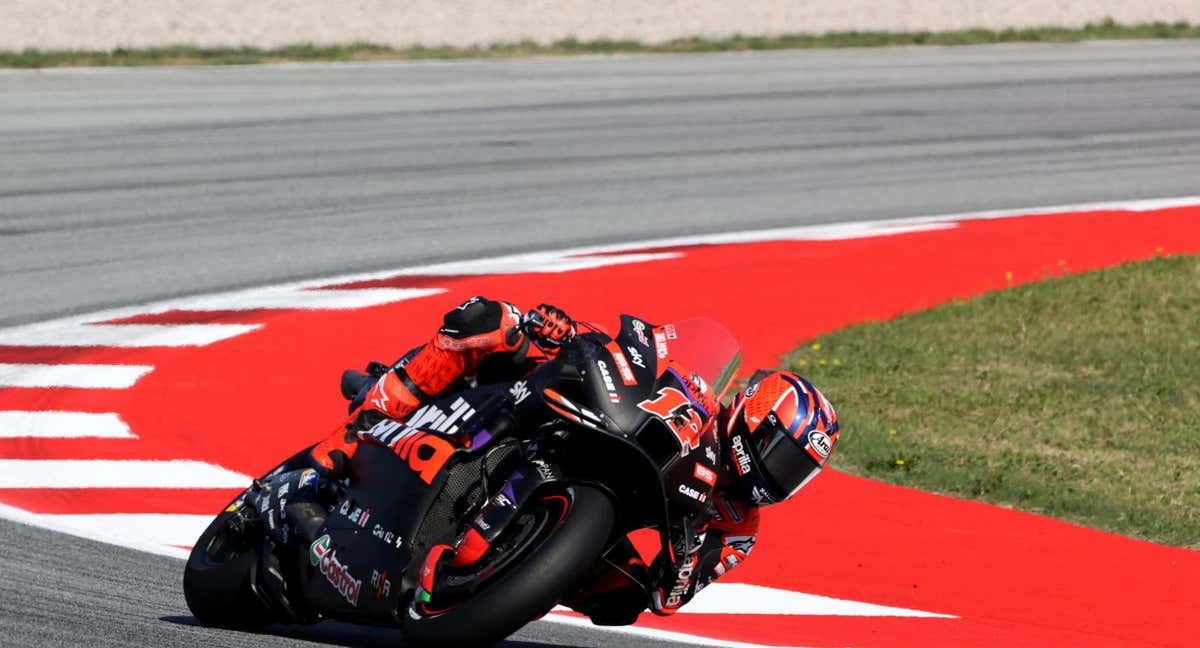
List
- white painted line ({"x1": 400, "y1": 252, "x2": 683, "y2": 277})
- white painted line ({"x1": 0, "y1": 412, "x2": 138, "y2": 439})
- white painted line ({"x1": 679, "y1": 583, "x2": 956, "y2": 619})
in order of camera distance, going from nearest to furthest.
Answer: white painted line ({"x1": 679, "y1": 583, "x2": 956, "y2": 619}) → white painted line ({"x1": 0, "y1": 412, "x2": 138, "y2": 439}) → white painted line ({"x1": 400, "y1": 252, "x2": 683, "y2": 277})

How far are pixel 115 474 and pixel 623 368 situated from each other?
4.02 meters

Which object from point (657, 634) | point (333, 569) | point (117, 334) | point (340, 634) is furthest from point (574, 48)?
point (333, 569)

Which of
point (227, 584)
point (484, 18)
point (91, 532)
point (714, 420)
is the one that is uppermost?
point (714, 420)

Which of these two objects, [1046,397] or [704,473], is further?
[1046,397]

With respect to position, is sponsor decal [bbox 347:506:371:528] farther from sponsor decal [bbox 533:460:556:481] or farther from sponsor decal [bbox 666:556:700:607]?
sponsor decal [bbox 666:556:700:607]

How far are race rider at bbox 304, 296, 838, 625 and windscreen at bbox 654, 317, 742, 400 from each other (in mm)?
91

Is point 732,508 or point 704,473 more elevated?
point 704,473

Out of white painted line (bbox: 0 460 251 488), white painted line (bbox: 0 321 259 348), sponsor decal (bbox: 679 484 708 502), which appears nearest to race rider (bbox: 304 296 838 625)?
sponsor decal (bbox: 679 484 708 502)

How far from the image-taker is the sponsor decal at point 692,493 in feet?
17.4

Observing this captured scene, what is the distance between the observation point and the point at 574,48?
97.2 feet

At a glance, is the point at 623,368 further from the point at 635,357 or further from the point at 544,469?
the point at 544,469

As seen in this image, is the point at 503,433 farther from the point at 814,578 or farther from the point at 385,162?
the point at 385,162

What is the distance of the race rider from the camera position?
548 cm

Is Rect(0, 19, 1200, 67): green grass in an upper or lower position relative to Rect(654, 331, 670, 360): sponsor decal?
lower
